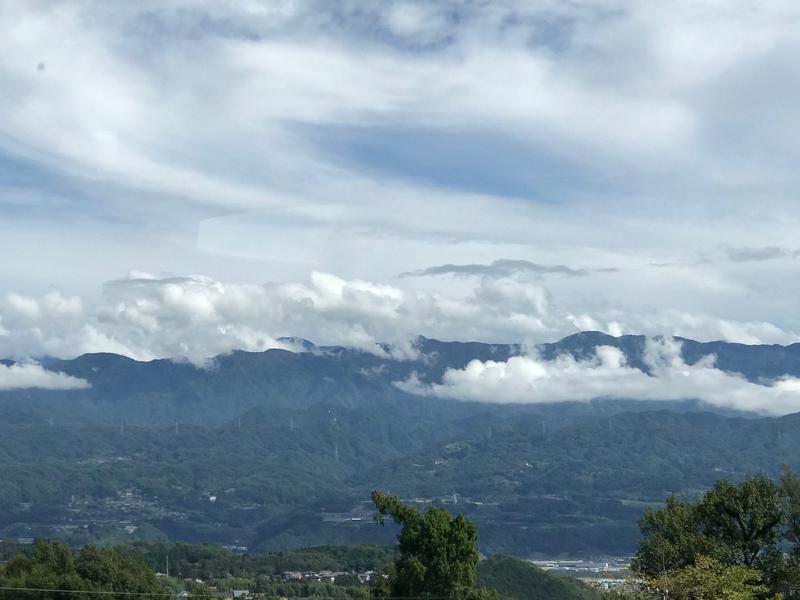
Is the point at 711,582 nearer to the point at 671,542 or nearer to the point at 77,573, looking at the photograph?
the point at 671,542

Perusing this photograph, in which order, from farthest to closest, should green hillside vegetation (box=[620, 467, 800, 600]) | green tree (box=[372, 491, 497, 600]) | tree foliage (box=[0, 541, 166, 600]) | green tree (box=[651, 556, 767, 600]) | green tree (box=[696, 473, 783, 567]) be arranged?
tree foliage (box=[0, 541, 166, 600])
green tree (box=[696, 473, 783, 567])
green hillside vegetation (box=[620, 467, 800, 600])
green tree (box=[372, 491, 497, 600])
green tree (box=[651, 556, 767, 600])

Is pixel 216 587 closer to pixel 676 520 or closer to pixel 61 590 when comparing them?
pixel 61 590

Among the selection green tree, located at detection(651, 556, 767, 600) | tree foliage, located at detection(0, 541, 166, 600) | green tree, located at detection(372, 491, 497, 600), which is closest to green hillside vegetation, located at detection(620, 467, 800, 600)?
green tree, located at detection(651, 556, 767, 600)

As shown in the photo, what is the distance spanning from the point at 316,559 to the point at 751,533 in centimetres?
13446

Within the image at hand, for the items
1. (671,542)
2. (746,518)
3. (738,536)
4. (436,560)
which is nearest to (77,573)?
(436,560)

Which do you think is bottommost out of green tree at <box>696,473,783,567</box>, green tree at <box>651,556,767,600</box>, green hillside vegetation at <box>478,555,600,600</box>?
green hillside vegetation at <box>478,555,600,600</box>

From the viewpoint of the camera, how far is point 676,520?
2093 inches

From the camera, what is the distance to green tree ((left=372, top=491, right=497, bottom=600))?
46.5 m

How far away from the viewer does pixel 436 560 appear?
46688 mm

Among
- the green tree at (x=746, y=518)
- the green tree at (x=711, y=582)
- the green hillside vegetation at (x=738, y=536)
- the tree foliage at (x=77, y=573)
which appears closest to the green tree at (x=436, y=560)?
the green hillside vegetation at (x=738, y=536)

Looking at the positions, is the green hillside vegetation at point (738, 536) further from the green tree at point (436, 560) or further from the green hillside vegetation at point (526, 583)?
the green hillside vegetation at point (526, 583)

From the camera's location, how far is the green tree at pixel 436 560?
46.5 m

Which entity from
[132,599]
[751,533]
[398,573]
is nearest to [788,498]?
[751,533]

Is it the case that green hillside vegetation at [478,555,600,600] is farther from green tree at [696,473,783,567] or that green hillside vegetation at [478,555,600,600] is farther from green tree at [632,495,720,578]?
green tree at [696,473,783,567]
